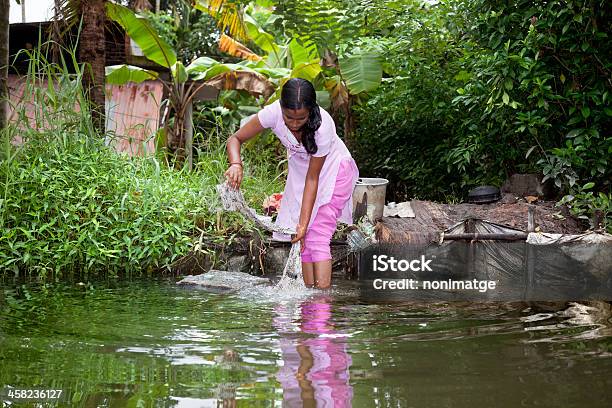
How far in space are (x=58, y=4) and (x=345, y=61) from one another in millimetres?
3997

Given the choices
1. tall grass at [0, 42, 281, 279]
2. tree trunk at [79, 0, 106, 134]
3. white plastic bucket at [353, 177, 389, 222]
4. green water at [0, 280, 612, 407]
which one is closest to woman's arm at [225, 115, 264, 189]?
green water at [0, 280, 612, 407]

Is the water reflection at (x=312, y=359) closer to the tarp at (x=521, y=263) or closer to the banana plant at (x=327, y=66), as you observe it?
the tarp at (x=521, y=263)

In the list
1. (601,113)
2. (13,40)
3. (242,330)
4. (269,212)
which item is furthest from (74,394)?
(13,40)

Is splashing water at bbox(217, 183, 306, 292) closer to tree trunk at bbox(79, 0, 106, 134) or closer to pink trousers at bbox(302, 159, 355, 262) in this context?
pink trousers at bbox(302, 159, 355, 262)

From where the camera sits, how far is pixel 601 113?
727cm

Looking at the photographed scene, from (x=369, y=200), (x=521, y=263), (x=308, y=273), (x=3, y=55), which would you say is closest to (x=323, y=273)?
(x=308, y=273)

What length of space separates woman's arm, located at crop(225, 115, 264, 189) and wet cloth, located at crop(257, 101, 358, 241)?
0.27 feet

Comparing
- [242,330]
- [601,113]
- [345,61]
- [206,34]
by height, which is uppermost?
[206,34]

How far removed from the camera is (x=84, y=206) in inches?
257

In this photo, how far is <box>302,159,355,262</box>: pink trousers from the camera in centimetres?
539

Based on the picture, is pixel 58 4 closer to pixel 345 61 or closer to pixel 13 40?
pixel 345 61

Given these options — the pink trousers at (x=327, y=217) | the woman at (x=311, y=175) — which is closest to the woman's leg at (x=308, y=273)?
the woman at (x=311, y=175)

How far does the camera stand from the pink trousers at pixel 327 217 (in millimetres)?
5387

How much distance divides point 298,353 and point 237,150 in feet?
6.47
